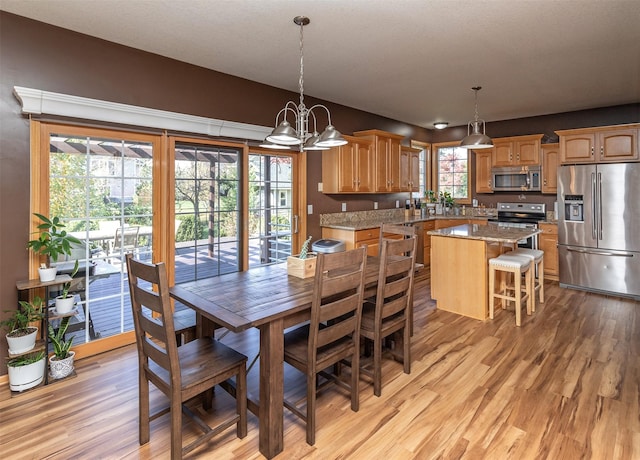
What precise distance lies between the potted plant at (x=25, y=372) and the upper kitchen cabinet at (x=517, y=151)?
6717 millimetres

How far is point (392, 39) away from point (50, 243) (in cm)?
315

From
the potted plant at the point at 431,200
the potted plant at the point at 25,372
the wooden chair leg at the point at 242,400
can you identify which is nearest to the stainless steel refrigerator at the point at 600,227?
the potted plant at the point at 431,200

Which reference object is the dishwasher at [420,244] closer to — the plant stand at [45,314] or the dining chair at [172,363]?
the dining chair at [172,363]

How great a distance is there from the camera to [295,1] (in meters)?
2.42

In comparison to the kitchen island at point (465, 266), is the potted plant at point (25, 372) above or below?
below

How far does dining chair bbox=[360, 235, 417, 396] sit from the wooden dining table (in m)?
0.51

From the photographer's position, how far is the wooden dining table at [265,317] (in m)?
1.83

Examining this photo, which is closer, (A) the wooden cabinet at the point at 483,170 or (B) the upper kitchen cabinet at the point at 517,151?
(B) the upper kitchen cabinet at the point at 517,151

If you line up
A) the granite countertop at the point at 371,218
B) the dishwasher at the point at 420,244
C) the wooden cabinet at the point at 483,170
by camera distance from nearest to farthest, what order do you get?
the granite countertop at the point at 371,218, the dishwasher at the point at 420,244, the wooden cabinet at the point at 483,170

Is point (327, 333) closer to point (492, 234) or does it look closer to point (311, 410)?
point (311, 410)

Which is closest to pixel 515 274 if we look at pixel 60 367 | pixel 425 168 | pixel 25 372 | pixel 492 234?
pixel 492 234

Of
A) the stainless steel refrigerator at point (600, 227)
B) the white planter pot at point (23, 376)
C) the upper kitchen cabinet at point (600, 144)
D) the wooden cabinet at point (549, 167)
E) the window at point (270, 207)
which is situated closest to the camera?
the white planter pot at point (23, 376)

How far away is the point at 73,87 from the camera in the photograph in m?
2.84

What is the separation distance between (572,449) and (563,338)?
67.7 inches
